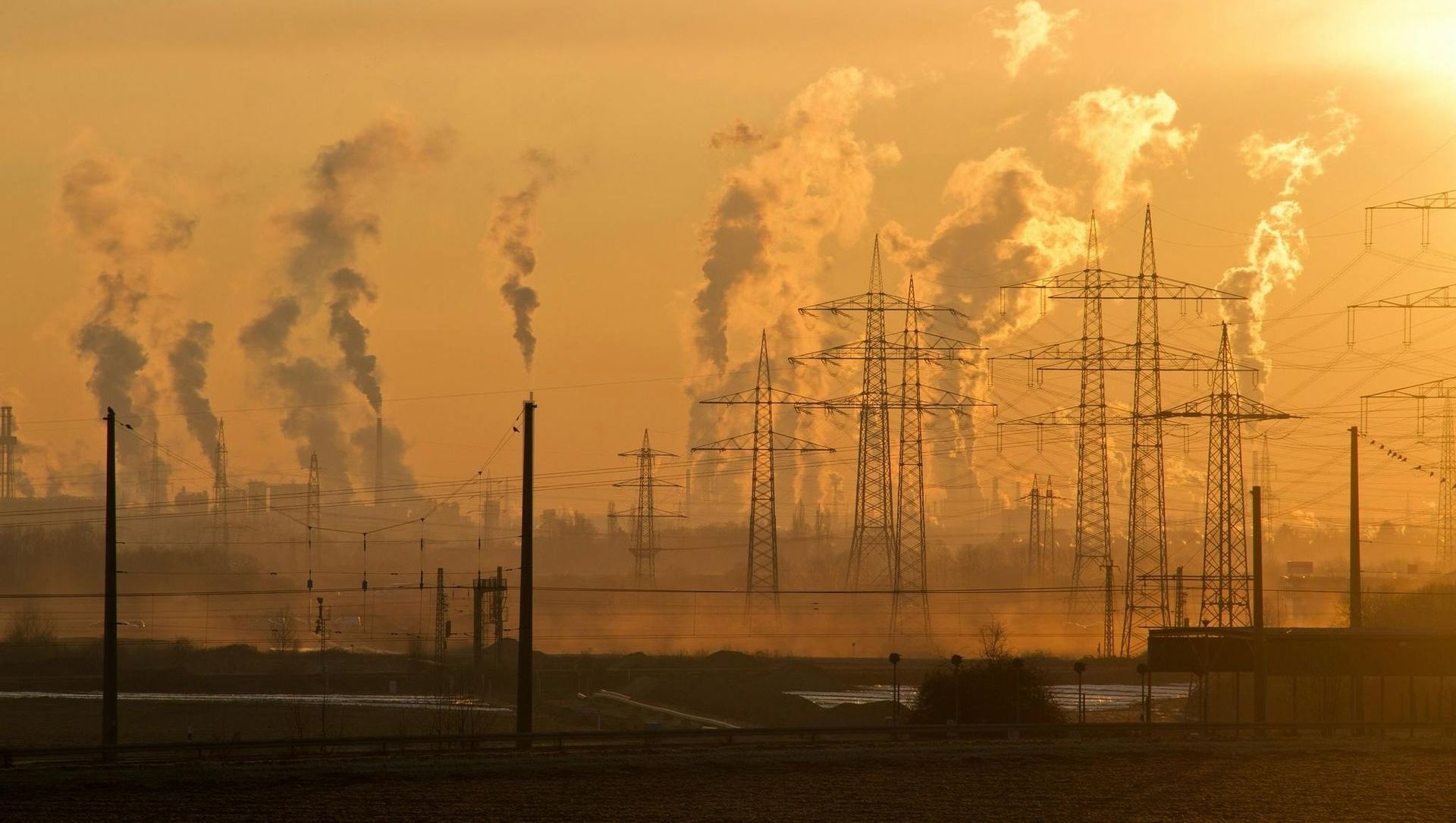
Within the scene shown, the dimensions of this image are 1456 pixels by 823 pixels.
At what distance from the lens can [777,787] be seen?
35.0 meters

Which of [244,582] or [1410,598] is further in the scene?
[244,582]

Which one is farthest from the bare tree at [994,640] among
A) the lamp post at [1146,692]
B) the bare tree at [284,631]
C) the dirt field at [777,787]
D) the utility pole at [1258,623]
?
the bare tree at [284,631]

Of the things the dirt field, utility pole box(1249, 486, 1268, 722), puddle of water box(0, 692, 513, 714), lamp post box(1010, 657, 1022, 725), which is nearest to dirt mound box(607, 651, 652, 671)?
puddle of water box(0, 692, 513, 714)

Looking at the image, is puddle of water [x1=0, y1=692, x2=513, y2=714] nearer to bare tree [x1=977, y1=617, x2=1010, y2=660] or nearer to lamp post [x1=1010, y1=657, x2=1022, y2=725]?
bare tree [x1=977, y1=617, x2=1010, y2=660]

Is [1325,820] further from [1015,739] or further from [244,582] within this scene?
[244,582]

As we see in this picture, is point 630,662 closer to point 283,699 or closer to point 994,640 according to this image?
point 994,640

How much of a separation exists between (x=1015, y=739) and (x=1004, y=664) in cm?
1173

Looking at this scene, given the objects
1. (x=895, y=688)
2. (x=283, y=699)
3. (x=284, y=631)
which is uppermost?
(x=895, y=688)

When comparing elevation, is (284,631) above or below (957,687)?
below

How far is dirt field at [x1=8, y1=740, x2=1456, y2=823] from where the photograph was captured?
31.2 meters

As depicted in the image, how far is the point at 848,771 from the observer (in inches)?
1501

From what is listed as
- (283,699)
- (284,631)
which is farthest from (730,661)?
(284,631)

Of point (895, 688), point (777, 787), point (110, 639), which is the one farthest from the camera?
point (895, 688)

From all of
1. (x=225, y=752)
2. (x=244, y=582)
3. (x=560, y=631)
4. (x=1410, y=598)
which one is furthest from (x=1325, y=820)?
(x=244, y=582)
